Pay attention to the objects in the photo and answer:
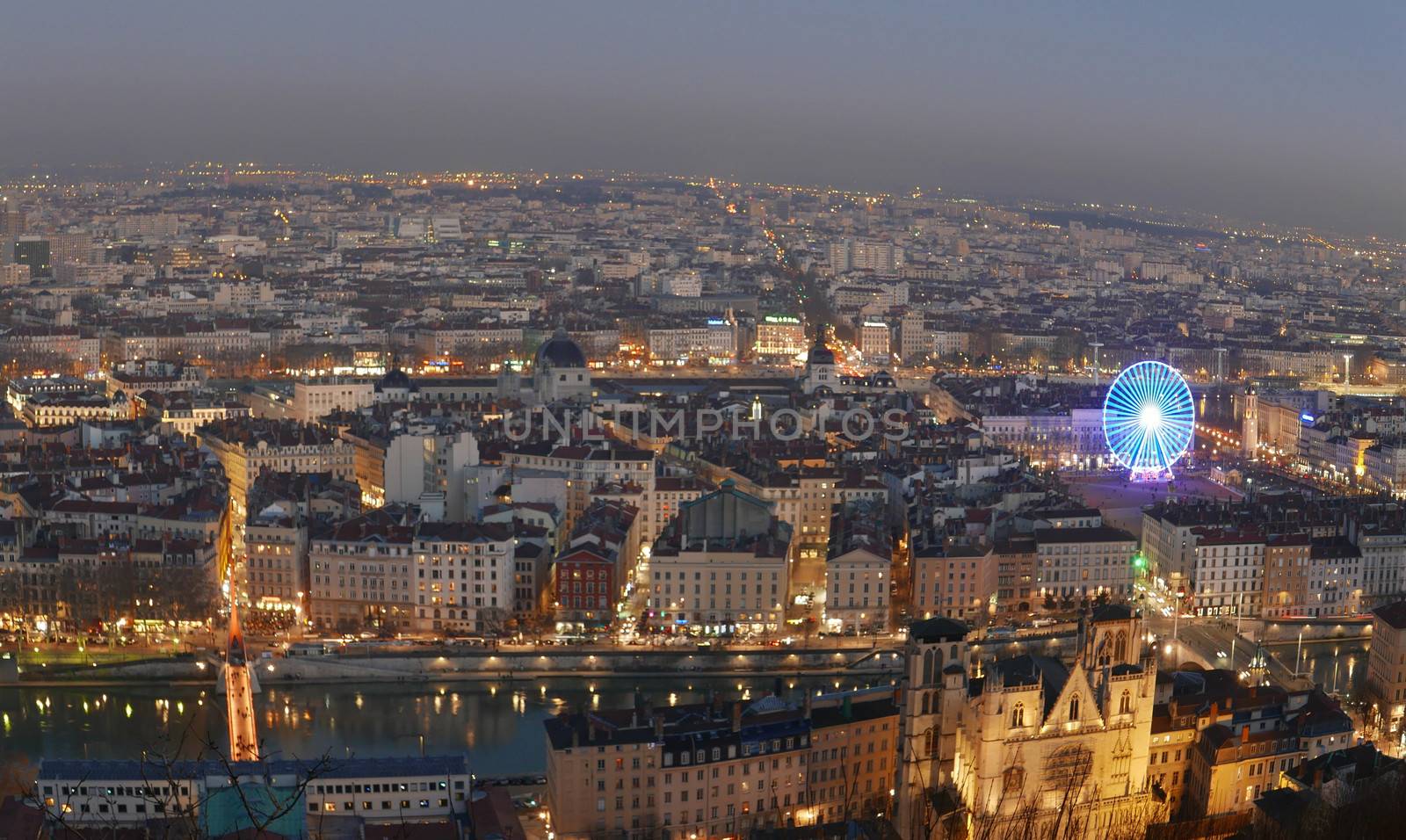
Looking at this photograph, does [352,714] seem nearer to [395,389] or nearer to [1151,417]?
[1151,417]

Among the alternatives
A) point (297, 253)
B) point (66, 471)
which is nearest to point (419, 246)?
point (297, 253)

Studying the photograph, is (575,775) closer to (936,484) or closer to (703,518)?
(703,518)

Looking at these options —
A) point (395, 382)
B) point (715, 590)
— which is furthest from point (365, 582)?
point (395, 382)

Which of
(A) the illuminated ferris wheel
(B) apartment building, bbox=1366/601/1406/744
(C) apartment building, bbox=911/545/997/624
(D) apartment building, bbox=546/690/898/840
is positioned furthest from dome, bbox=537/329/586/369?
(D) apartment building, bbox=546/690/898/840

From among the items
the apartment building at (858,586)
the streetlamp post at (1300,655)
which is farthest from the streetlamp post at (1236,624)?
the apartment building at (858,586)

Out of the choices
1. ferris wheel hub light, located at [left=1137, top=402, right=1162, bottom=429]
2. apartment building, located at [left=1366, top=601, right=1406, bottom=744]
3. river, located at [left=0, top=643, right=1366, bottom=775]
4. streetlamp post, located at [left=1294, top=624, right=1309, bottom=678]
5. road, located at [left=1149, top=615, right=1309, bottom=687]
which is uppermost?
ferris wheel hub light, located at [left=1137, top=402, right=1162, bottom=429]

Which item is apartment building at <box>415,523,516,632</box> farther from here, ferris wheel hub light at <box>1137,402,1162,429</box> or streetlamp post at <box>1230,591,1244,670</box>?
ferris wheel hub light at <box>1137,402,1162,429</box>

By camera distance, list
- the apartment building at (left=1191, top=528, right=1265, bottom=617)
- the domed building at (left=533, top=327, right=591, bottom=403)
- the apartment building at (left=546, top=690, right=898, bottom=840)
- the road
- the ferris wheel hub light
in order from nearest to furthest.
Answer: the apartment building at (left=546, top=690, right=898, bottom=840) < the road < the apartment building at (left=1191, top=528, right=1265, bottom=617) < the ferris wheel hub light < the domed building at (left=533, top=327, right=591, bottom=403)
